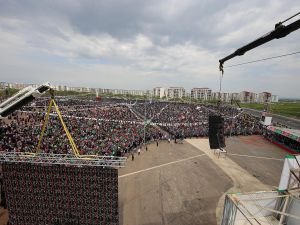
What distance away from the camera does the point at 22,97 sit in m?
11.0

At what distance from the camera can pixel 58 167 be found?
10.2 meters

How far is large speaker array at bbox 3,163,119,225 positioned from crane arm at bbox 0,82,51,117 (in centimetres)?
335

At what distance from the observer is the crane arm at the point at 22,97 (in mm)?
10820

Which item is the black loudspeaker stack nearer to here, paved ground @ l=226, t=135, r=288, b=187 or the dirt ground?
the dirt ground

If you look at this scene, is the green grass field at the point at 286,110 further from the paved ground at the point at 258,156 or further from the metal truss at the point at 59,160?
the metal truss at the point at 59,160

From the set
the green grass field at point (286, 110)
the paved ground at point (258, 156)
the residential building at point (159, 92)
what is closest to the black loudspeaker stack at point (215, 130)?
the paved ground at point (258, 156)

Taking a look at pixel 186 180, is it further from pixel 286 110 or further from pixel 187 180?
pixel 286 110

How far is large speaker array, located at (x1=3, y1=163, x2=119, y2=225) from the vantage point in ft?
33.2

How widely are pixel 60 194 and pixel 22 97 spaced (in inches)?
237

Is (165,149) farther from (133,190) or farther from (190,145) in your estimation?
(133,190)

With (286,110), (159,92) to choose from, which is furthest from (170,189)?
(159,92)

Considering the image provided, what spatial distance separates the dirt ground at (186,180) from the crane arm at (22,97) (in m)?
6.56

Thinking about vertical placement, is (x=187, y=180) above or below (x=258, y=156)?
above

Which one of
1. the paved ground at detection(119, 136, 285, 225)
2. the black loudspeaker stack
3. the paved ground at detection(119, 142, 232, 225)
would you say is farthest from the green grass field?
the black loudspeaker stack
